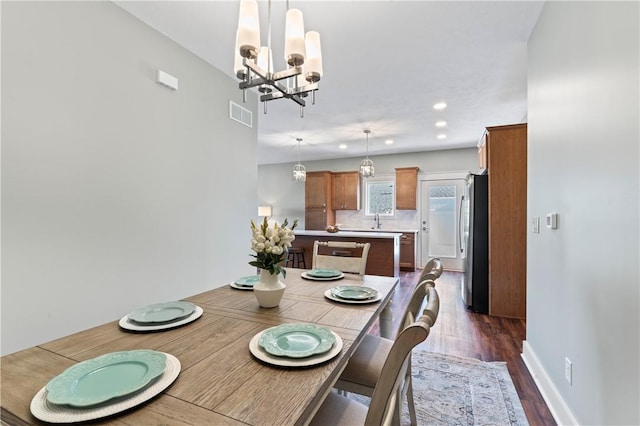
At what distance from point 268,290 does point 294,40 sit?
126 cm

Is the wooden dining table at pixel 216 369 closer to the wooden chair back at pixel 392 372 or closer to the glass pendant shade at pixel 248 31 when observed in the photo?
the wooden chair back at pixel 392 372

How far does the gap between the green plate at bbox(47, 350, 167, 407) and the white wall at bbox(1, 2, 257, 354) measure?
1.29m

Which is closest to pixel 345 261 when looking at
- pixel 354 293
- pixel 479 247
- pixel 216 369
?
pixel 354 293

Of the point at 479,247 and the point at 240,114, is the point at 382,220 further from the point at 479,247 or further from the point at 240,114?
the point at 240,114

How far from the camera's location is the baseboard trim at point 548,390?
1585mm

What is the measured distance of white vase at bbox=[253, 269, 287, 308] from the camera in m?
1.38

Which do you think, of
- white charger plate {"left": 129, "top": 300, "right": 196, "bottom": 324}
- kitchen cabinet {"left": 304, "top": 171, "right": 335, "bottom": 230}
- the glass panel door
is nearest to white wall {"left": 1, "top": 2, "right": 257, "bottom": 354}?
white charger plate {"left": 129, "top": 300, "right": 196, "bottom": 324}

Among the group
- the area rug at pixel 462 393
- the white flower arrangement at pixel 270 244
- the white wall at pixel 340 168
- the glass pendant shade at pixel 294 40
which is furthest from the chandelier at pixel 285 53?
the white wall at pixel 340 168

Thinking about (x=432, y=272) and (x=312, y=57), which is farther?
(x=312, y=57)

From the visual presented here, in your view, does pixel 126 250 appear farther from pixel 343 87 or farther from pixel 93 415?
pixel 343 87

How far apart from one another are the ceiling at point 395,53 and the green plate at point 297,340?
2132 millimetres

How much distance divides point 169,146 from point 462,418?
9.56ft

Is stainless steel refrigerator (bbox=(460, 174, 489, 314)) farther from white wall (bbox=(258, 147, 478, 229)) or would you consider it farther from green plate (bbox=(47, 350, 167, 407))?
green plate (bbox=(47, 350, 167, 407))

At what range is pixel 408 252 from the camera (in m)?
6.31
